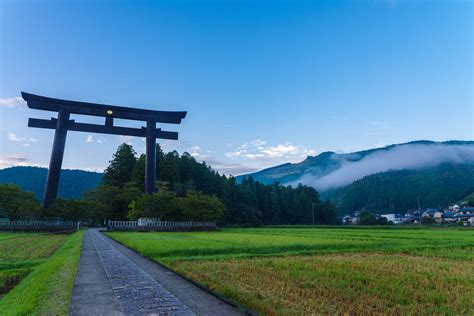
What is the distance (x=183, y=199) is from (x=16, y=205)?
19487 millimetres

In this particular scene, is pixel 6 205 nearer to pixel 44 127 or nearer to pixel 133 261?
pixel 44 127

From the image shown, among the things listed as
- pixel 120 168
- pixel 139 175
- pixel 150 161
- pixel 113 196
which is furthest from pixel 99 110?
pixel 120 168

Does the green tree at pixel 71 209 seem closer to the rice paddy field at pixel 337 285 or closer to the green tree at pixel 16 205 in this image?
the green tree at pixel 16 205

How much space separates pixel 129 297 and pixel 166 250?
8.65 m

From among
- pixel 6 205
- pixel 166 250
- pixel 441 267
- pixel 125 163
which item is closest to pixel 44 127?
pixel 6 205

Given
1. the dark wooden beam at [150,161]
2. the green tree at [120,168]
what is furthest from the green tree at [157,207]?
the green tree at [120,168]

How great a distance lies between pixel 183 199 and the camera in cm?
4441

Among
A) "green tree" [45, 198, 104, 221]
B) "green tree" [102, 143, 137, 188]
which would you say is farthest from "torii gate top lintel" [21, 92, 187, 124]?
"green tree" [102, 143, 137, 188]

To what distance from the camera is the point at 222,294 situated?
25.0 ft

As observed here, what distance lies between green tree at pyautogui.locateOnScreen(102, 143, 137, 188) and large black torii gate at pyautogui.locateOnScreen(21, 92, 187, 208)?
21.9 metres

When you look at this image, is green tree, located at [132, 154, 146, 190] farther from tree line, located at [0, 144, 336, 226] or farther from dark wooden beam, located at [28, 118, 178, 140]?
dark wooden beam, located at [28, 118, 178, 140]

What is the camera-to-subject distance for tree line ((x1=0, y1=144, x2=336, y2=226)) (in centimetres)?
4212

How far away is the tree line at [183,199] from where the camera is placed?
138ft

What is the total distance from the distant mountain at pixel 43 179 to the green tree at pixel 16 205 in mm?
88885
